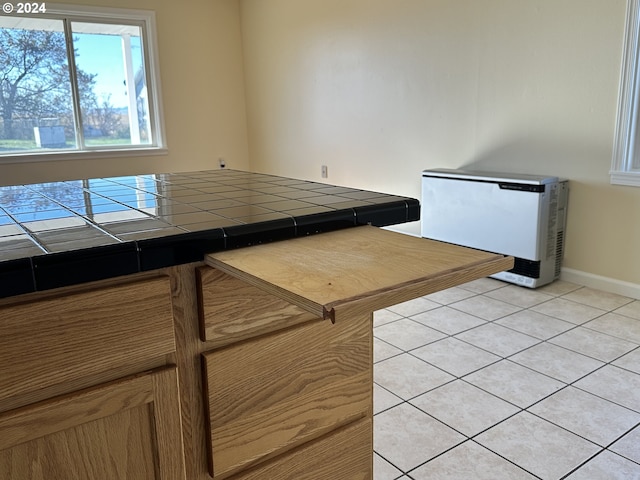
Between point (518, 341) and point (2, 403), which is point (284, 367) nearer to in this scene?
point (2, 403)

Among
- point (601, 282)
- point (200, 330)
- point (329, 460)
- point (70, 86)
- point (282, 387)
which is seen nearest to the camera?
point (200, 330)

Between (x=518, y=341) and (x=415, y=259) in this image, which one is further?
(x=518, y=341)

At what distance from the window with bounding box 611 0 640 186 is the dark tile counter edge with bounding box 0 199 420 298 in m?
2.39

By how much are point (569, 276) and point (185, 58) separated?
428 centimetres

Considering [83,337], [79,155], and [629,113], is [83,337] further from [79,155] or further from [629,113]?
[79,155]

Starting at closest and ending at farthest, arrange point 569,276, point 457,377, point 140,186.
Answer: point 140,186 < point 457,377 < point 569,276

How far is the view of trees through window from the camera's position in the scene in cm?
480

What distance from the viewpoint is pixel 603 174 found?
3.00 meters

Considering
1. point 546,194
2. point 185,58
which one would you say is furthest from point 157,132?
point 546,194

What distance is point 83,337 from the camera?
83cm

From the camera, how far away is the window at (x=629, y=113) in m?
2.75

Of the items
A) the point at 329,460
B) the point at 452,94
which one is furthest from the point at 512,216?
the point at 329,460

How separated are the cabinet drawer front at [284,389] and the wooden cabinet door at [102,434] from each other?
0.09m

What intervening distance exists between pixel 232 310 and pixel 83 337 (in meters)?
0.27
